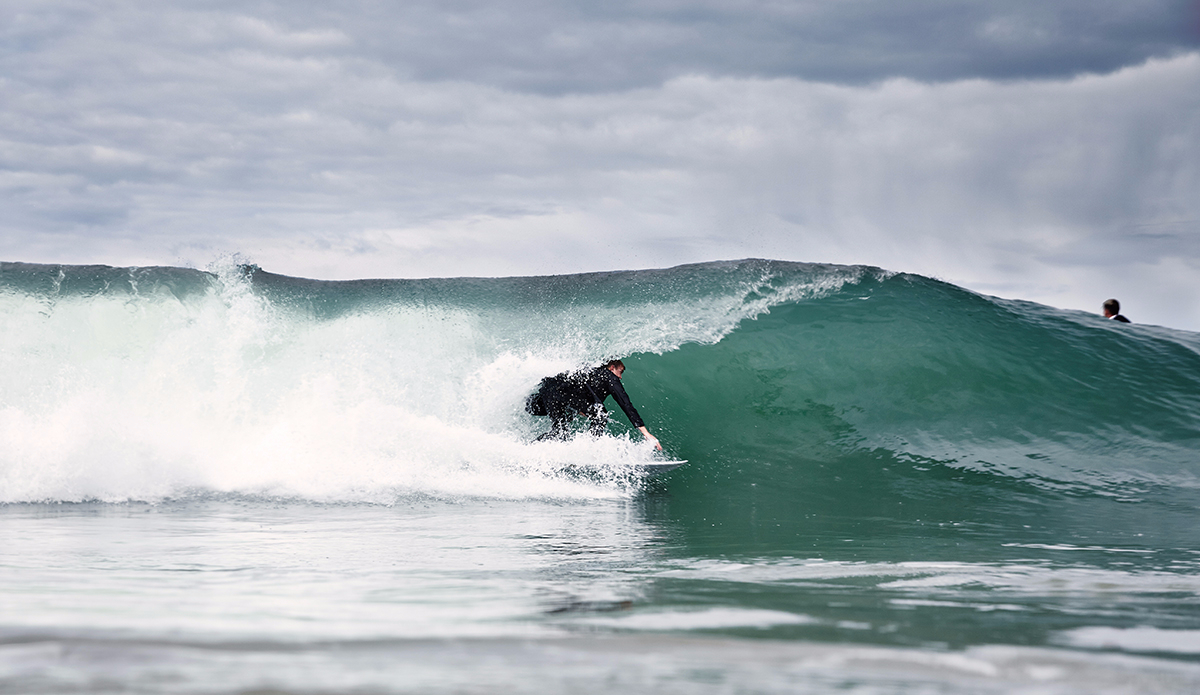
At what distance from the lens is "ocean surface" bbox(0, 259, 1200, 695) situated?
2.41 m

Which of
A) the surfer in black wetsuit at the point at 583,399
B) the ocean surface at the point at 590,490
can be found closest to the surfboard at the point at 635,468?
the ocean surface at the point at 590,490

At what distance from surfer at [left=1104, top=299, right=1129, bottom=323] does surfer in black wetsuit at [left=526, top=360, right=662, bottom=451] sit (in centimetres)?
808

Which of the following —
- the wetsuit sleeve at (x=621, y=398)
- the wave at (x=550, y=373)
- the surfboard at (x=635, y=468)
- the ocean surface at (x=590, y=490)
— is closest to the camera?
the ocean surface at (x=590, y=490)

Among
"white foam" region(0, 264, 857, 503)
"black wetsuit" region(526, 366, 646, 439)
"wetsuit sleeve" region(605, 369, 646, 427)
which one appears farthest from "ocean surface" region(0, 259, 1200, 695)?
"black wetsuit" region(526, 366, 646, 439)

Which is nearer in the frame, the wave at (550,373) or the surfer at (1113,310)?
the wave at (550,373)

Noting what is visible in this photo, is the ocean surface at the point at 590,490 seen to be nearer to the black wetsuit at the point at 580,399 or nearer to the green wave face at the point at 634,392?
the green wave face at the point at 634,392

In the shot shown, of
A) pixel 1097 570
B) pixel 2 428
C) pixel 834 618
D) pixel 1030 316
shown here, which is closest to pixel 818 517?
pixel 1097 570

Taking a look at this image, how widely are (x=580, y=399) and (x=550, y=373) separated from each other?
4.70 ft

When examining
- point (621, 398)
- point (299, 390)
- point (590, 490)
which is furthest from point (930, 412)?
point (299, 390)

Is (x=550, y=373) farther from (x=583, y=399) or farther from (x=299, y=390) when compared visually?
(x=299, y=390)

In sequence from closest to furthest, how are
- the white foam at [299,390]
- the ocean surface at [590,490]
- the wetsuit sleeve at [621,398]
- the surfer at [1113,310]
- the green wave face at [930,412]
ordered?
the ocean surface at [590,490], the white foam at [299,390], the green wave face at [930,412], the wetsuit sleeve at [621,398], the surfer at [1113,310]

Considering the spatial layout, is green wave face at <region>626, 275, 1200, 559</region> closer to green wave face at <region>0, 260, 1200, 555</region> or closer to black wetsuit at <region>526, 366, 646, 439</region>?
green wave face at <region>0, 260, 1200, 555</region>

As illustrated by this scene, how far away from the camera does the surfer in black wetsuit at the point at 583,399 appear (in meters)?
9.43

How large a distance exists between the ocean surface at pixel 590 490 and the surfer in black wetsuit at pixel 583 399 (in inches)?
13.4
